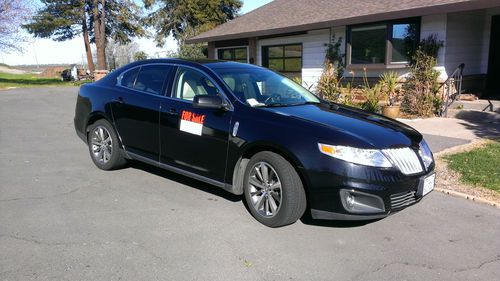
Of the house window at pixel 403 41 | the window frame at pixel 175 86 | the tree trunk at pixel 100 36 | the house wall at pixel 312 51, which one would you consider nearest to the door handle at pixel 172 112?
the window frame at pixel 175 86

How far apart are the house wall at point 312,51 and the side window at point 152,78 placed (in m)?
9.46

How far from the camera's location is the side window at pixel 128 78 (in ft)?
18.9

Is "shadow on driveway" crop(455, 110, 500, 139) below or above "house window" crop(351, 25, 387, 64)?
below

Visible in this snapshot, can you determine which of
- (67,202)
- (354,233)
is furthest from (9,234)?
(354,233)

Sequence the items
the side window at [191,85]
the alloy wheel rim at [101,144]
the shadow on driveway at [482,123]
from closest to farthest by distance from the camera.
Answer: the side window at [191,85], the alloy wheel rim at [101,144], the shadow on driveway at [482,123]

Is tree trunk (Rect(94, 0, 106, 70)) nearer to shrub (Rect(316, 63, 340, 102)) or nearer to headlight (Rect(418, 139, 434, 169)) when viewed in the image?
shrub (Rect(316, 63, 340, 102))

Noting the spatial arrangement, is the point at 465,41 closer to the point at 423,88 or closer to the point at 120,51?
the point at 423,88

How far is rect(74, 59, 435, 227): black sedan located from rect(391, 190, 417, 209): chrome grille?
10mm

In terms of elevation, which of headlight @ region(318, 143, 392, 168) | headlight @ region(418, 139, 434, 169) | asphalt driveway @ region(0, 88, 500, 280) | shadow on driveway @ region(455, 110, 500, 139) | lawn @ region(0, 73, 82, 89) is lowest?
asphalt driveway @ region(0, 88, 500, 280)

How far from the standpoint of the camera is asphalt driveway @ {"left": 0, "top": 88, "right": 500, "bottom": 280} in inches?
132

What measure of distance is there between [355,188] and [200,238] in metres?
1.47

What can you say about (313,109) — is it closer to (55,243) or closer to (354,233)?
(354,233)

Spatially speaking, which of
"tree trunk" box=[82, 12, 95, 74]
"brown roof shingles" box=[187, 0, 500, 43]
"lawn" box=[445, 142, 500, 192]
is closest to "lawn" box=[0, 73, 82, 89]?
"tree trunk" box=[82, 12, 95, 74]

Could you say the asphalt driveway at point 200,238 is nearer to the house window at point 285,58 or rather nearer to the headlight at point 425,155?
the headlight at point 425,155
